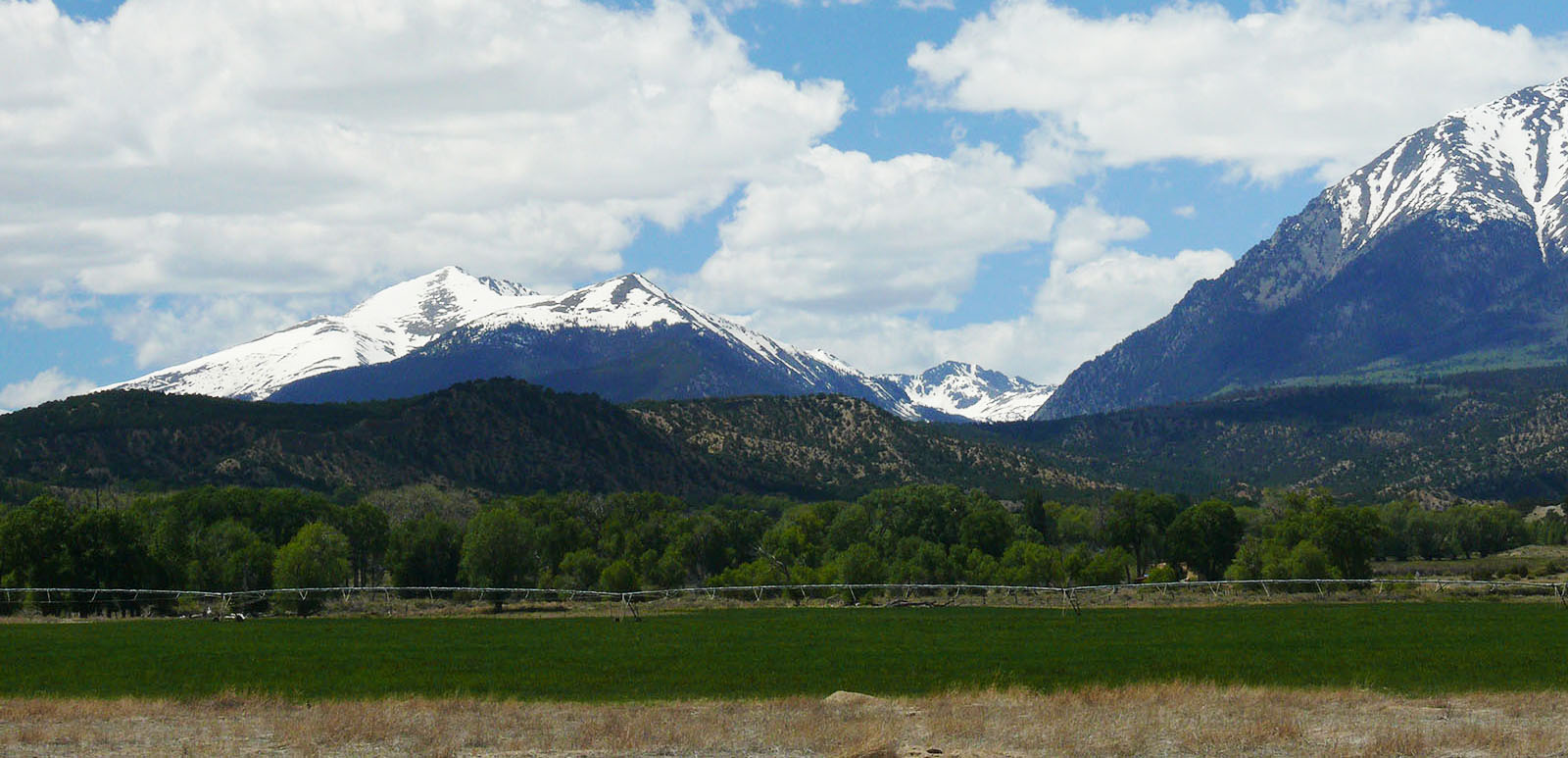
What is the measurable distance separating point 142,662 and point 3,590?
4969 cm

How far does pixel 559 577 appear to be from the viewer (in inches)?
6024

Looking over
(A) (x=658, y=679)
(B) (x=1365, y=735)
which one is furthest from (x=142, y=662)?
(B) (x=1365, y=735)

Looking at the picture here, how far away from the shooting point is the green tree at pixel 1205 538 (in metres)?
164

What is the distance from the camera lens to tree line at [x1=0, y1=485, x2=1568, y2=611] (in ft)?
389

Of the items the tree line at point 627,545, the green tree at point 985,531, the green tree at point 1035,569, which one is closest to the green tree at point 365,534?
the tree line at point 627,545

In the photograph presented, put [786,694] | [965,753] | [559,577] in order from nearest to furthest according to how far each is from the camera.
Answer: [965,753]
[786,694]
[559,577]

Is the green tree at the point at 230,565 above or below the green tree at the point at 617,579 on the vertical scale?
above

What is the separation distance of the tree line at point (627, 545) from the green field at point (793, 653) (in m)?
23.5

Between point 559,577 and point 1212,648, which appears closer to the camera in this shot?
point 1212,648

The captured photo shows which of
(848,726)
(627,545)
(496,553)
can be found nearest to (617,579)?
(496,553)

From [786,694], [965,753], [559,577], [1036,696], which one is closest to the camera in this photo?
[965,753]

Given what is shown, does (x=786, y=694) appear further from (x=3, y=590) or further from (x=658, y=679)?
(x=3, y=590)

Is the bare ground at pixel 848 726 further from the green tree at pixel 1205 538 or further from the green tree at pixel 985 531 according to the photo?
the green tree at pixel 985 531

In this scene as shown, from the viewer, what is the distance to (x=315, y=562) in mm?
130875
